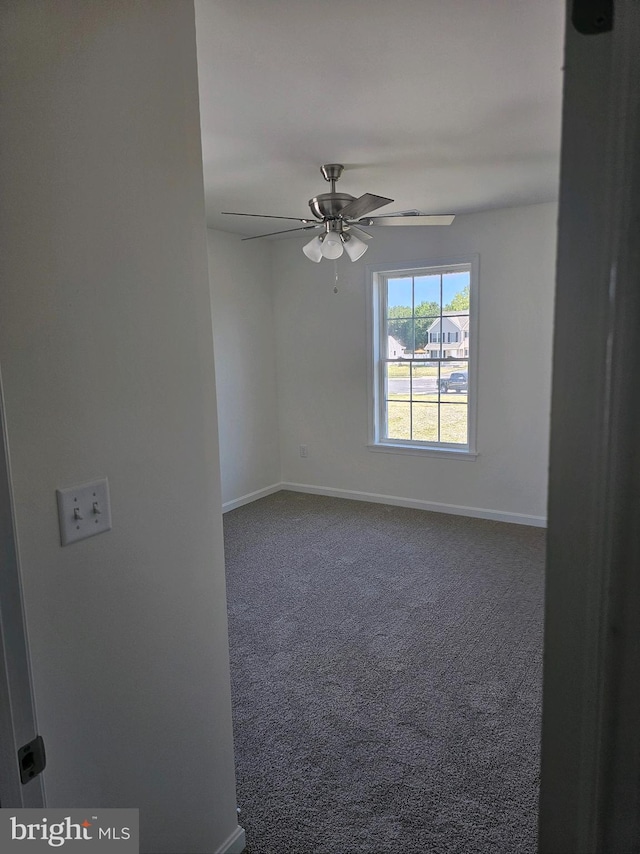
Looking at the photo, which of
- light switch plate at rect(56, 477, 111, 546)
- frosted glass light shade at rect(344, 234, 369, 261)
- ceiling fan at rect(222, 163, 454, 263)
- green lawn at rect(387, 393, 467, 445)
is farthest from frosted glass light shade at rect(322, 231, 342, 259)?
light switch plate at rect(56, 477, 111, 546)

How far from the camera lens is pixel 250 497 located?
5.40m

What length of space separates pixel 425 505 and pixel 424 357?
1.39m

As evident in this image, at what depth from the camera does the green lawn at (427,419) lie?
15.7ft

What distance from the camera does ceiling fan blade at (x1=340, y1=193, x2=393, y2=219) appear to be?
2.67 metres

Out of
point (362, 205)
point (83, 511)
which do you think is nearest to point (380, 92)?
point (362, 205)

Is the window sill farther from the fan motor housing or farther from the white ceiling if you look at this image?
the fan motor housing

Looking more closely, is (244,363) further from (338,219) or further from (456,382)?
(338,219)

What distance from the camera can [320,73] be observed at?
6.61ft

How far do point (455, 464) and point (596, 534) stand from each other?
4.52 meters

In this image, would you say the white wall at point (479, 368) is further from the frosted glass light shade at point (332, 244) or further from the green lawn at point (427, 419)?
the frosted glass light shade at point (332, 244)

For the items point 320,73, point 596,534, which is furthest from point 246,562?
point 596,534

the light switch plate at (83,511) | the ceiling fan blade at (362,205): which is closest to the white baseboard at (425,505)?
the ceiling fan blade at (362,205)

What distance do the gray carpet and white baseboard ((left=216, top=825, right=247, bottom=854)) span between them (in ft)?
0.15

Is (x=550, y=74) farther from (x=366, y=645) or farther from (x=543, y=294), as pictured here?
(x=366, y=645)
